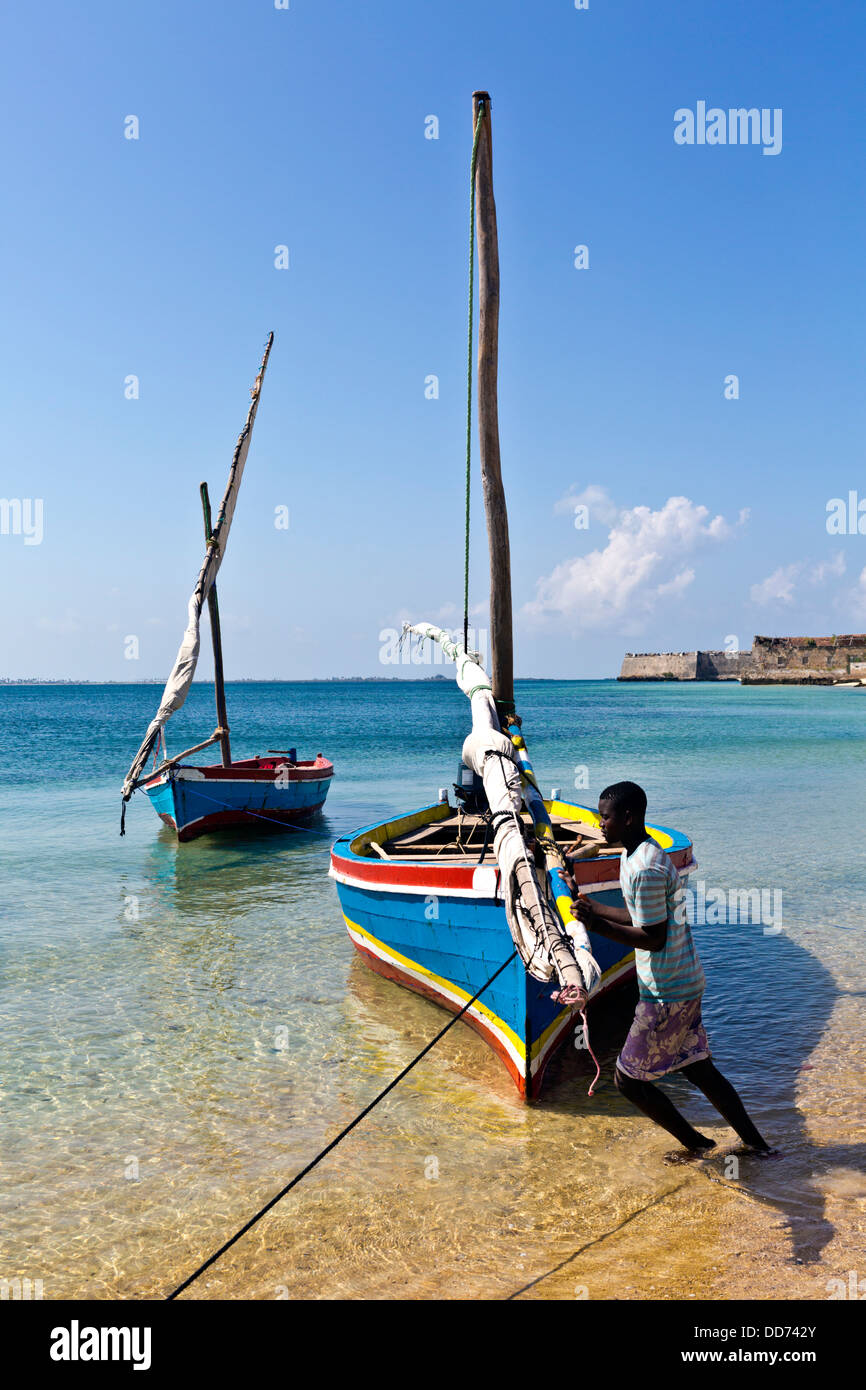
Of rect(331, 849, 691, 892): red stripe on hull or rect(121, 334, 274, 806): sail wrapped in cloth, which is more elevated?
rect(121, 334, 274, 806): sail wrapped in cloth

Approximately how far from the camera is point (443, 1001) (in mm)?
8648

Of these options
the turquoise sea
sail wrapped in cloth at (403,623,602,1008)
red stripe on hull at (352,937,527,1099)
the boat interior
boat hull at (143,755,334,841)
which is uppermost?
sail wrapped in cloth at (403,623,602,1008)

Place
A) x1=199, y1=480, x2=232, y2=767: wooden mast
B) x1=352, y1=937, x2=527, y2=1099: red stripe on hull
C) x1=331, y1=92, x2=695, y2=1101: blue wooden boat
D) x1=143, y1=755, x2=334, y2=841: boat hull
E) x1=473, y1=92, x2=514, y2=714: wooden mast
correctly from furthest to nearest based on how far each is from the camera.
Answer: x1=199, y1=480, x2=232, y2=767: wooden mast
x1=143, y1=755, x2=334, y2=841: boat hull
x1=473, y1=92, x2=514, y2=714: wooden mast
x1=352, y1=937, x2=527, y2=1099: red stripe on hull
x1=331, y1=92, x2=695, y2=1101: blue wooden boat

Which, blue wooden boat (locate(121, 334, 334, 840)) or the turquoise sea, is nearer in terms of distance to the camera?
the turquoise sea

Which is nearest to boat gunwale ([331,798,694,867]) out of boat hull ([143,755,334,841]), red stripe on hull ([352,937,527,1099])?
red stripe on hull ([352,937,527,1099])

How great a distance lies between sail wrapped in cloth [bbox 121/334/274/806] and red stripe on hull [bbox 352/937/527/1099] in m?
8.47

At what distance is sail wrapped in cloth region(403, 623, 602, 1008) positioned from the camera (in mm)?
5461

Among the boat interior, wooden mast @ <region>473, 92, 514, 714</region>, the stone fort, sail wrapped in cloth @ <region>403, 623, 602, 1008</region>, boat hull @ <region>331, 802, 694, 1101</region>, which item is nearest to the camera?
sail wrapped in cloth @ <region>403, 623, 602, 1008</region>

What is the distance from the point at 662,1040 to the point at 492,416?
370 inches

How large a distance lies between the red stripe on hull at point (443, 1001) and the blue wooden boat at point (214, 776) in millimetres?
9071

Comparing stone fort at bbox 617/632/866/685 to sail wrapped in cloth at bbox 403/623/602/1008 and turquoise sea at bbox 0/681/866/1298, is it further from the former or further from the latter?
sail wrapped in cloth at bbox 403/623/602/1008

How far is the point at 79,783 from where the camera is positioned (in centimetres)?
3484
